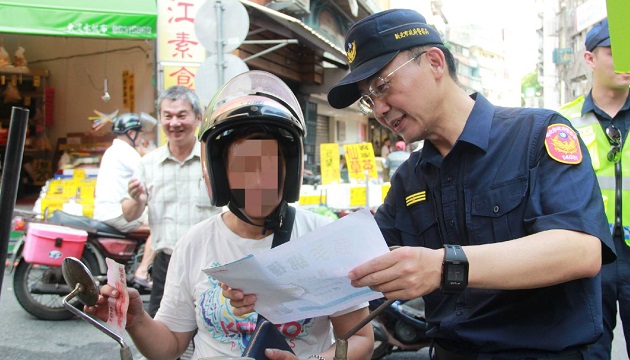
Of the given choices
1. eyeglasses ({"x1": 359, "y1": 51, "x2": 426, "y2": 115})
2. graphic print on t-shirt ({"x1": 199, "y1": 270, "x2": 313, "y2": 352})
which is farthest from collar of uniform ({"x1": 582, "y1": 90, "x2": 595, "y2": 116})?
graphic print on t-shirt ({"x1": 199, "y1": 270, "x2": 313, "y2": 352})

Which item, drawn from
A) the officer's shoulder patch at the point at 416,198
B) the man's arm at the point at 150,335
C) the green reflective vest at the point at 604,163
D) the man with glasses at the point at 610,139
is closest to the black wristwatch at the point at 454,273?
the officer's shoulder patch at the point at 416,198

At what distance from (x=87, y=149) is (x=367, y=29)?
9669 millimetres

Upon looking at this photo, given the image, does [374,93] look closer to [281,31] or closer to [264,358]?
[264,358]

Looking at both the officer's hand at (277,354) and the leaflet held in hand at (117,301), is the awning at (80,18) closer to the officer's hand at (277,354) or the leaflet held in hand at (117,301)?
the leaflet held in hand at (117,301)

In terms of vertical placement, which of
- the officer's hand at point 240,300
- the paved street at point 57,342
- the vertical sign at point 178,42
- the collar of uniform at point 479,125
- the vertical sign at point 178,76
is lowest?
the paved street at point 57,342

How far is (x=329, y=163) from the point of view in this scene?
312 inches

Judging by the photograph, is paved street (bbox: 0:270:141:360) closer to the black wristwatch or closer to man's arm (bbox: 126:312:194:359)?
man's arm (bbox: 126:312:194:359)

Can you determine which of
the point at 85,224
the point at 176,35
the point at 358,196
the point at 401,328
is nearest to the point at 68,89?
the point at 176,35

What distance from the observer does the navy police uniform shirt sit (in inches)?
59.8

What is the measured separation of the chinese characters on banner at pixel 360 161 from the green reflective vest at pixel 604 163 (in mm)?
4957

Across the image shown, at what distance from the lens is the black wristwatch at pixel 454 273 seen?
129 cm

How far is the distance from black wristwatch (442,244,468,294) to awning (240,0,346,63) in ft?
26.0

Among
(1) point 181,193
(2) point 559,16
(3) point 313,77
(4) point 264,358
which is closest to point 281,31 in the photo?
(3) point 313,77

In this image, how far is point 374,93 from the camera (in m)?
1.73
